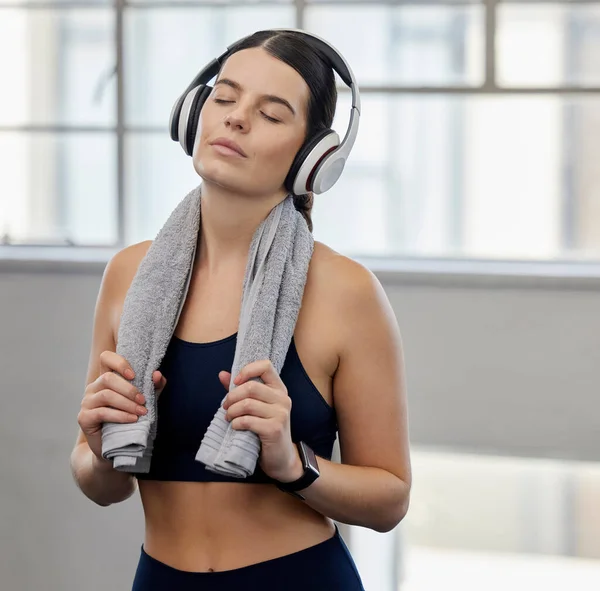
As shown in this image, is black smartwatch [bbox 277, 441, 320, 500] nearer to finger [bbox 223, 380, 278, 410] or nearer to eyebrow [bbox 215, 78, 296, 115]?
finger [bbox 223, 380, 278, 410]

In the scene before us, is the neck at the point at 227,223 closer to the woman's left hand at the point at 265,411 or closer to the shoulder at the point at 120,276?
the shoulder at the point at 120,276

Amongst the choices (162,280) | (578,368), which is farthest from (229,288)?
(578,368)

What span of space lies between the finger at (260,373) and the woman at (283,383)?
0.28 ft

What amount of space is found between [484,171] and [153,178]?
1000 mm

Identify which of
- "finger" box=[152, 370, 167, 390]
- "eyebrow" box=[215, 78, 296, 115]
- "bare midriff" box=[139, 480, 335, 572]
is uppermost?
"eyebrow" box=[215, 78, 296, 115]

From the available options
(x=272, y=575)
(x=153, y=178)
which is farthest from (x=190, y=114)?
(x=153, y=178)

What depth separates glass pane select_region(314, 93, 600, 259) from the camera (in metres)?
2.58

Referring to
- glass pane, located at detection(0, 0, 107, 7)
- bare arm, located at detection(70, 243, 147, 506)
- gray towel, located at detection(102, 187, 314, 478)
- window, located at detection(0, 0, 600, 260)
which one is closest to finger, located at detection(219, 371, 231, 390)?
gray towel, located at detection(102, 187, 314, 478)

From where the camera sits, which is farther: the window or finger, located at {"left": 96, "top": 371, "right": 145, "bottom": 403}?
the window

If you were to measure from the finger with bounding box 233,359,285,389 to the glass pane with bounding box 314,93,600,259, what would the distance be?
1634 millimetres

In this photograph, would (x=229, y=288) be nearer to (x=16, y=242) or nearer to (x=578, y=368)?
(x=578, y=368)

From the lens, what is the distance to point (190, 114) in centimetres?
123

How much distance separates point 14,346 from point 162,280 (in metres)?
1.49

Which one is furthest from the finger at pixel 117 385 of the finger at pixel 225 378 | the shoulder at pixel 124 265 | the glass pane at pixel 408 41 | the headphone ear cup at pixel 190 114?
the glass pane at pixel 408 41
